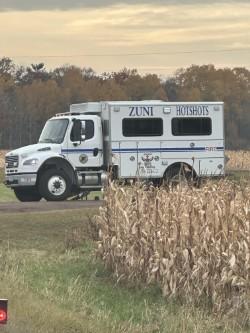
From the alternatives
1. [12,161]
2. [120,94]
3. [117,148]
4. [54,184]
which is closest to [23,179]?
[12,161]

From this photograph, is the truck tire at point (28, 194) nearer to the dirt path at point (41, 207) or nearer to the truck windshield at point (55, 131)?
the truck windshield at point (55, 131)

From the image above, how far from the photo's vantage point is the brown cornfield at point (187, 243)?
368 inches

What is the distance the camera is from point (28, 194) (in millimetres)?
23453

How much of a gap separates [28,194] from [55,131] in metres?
2.10

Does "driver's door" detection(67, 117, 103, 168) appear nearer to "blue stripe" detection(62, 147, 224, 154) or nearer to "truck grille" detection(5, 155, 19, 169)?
"blue stripe" detection(62, 147, 224, 154)

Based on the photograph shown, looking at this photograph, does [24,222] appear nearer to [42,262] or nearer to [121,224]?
[42,262]

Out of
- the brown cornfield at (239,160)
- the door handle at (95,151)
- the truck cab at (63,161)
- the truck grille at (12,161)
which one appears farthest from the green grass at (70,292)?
the brown cornfield at (239,160)

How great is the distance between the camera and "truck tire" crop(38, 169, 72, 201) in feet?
72.4

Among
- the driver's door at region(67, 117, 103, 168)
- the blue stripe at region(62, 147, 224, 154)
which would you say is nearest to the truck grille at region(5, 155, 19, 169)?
the blue stripe at region(62, 147, 224, 154)

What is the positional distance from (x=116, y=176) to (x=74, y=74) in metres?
82.2

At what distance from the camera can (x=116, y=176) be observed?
22609mm

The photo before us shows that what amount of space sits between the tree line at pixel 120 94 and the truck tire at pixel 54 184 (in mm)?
64933

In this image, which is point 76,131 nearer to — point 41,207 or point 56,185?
point 56,185

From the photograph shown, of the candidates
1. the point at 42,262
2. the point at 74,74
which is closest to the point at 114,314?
the point at 42,262
